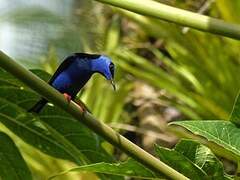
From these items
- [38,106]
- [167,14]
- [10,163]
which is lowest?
[10,163]

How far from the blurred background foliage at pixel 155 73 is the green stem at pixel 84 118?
3.47 feet

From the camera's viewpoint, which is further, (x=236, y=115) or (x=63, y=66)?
(x=63, y=66)

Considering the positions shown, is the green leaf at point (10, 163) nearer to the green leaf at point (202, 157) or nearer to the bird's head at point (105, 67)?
the bird's head at point (105, 67)

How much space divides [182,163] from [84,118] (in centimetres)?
17

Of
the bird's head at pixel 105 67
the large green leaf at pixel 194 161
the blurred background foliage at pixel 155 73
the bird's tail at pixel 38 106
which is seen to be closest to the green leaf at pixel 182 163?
the large green leaf at pixel 194 161

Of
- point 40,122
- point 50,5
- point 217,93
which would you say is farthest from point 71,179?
point 50,5

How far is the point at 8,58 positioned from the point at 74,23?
4356mm

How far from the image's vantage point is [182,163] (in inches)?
36.5

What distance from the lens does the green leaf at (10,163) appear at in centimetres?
116

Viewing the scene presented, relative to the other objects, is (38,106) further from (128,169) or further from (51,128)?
(128,169)

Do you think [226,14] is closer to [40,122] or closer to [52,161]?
[52,161]

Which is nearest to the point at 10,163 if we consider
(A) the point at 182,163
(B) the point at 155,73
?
(A) the point at 182,163

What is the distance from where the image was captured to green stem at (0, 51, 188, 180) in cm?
77

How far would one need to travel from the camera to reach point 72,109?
82cm
